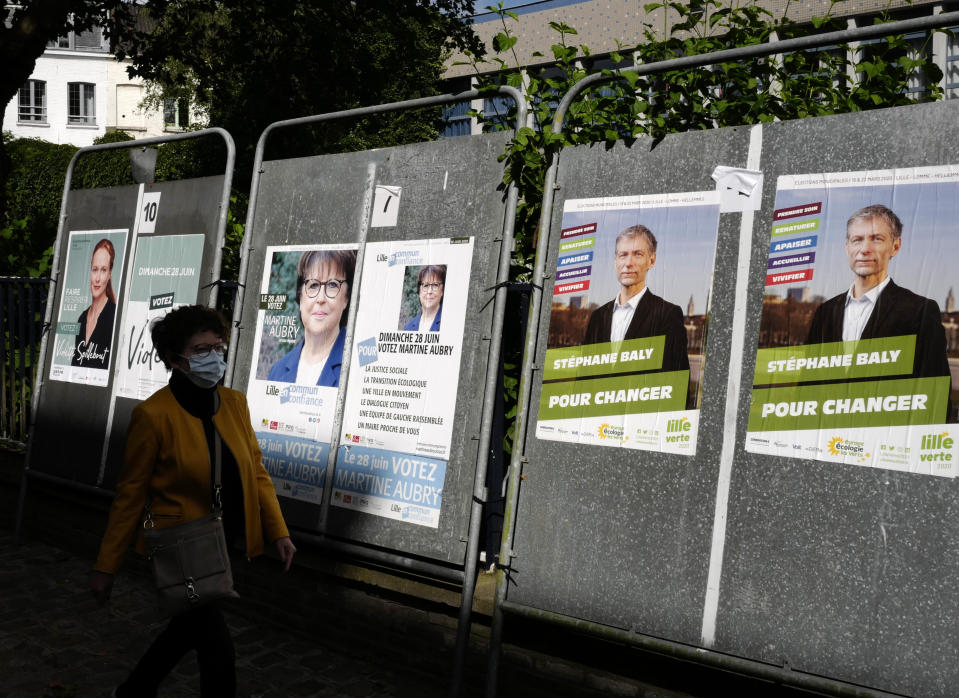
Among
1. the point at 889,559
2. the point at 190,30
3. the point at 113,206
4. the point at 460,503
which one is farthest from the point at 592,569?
the point at 190,30

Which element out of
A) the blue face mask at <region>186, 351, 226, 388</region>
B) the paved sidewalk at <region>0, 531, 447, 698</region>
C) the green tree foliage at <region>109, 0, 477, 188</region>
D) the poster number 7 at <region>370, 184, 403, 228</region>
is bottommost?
the paved sidewalk at <region>0, 531, 447, 698</region>

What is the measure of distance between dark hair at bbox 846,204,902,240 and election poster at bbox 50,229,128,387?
5.31m

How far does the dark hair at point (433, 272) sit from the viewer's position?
5.01 metres

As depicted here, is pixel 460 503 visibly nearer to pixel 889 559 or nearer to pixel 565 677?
pixel 565 677

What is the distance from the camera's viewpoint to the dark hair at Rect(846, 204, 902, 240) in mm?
3514

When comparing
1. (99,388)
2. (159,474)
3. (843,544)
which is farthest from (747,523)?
(99,388)

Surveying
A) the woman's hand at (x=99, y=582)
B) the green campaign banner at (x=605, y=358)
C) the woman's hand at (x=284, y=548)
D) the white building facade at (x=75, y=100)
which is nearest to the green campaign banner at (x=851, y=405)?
the green campaign banner at (x=605, y=358)

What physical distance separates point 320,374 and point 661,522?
7.58 feet

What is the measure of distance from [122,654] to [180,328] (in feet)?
7.88

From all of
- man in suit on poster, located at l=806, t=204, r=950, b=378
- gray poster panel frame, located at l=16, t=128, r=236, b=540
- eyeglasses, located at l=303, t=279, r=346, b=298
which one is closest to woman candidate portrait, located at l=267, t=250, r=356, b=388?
eyeglasses, located at l=303, t=279, r=346, b=298

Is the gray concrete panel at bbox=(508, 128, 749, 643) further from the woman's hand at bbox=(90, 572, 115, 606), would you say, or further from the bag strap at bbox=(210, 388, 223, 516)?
the woman's hand at bbox=(90, 572, 115, 606)

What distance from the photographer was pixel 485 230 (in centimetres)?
486

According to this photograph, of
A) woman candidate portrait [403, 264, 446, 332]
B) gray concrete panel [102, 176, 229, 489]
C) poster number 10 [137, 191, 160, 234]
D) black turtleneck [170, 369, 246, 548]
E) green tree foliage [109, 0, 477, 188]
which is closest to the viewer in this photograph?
black turtleneck [170, 369, 246, 548]

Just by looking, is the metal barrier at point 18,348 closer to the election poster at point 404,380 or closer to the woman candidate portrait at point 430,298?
the election poster at point 404,380
